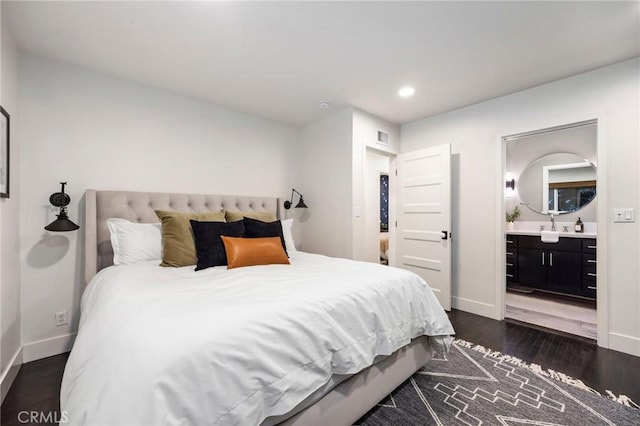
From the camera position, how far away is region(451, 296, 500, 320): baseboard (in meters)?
3.16

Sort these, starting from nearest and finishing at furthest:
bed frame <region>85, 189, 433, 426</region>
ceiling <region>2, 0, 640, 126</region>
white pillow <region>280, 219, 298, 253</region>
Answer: bed frame <region>85, 189, 433, 426</region> < ceiling <region>2, 0, 640, 126</region> < white pillow <region>280, 219, 298, 253</region>

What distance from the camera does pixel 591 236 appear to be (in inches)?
143

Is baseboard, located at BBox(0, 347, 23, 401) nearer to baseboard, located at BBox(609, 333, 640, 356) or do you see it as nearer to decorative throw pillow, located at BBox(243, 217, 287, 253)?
decorative throw pillow, located at BBox(243, 217, 287, 253)

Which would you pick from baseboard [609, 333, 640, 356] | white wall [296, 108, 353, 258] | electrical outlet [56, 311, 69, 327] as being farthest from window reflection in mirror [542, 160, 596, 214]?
electrical outlet [56, 311, 69, 327]

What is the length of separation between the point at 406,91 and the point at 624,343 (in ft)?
9.97

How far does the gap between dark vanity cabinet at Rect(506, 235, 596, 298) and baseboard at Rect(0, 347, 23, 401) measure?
19.0 feet

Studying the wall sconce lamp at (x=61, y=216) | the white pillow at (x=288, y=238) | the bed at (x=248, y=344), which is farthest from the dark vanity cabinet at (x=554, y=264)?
the wall sconce lamp at (x=61, y=216)

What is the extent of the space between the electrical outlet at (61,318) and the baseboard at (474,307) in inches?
160

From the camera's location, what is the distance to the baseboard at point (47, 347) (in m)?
2.17

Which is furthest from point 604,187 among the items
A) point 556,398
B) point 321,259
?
point 321,259

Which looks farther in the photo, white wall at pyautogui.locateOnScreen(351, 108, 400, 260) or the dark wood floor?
white wall at pyautogui.locateOnScreen(351, 108, 400, 260)

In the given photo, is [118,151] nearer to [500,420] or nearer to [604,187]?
[500,420]

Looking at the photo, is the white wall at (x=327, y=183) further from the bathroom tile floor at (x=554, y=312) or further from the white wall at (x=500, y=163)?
the bathroom tile floor at (x=554, y=312)

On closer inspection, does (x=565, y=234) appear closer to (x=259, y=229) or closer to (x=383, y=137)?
(x=383, y=137)
